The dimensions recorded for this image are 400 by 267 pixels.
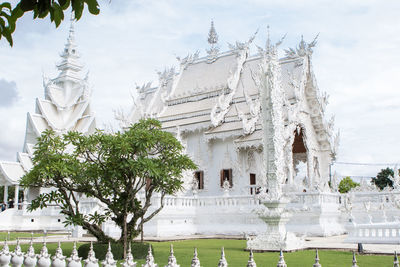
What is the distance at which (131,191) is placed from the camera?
9.05m

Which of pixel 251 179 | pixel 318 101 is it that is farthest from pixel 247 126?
pixel 318 101

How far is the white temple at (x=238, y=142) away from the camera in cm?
1215

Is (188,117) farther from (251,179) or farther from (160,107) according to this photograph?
(251,179)

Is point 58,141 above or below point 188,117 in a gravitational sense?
below

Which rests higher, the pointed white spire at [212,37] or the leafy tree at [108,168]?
the pointed white spire at [212,37]

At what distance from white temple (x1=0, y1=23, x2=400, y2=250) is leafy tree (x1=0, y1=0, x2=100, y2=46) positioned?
888 cm

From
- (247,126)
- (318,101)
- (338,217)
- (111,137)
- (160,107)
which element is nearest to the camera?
(111,137)

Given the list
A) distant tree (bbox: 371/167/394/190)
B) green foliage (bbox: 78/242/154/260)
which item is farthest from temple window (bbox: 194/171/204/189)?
distant tree (bbox: 371/167/394/190)

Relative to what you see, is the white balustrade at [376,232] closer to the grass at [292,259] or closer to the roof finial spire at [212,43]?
the grass at [292,259]

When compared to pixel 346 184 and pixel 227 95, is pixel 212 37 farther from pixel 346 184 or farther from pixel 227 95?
pixel 346 184

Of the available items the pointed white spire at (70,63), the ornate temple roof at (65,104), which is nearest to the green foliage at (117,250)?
the ornate temple roof at (65,104)

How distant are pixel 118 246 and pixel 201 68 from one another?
19369 mm

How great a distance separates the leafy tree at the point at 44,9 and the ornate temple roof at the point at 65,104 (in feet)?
95.5

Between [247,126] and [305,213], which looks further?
[247,126]
